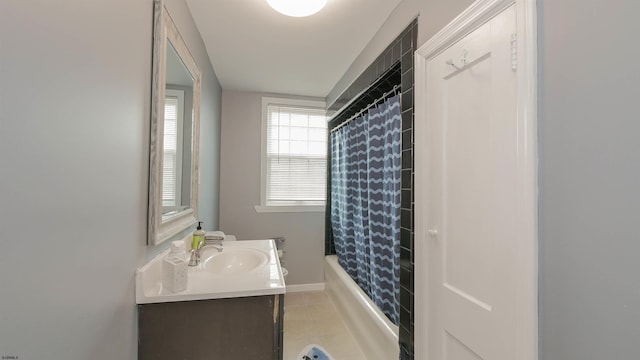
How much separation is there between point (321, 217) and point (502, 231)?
8.52 feet

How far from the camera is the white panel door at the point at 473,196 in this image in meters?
0.92

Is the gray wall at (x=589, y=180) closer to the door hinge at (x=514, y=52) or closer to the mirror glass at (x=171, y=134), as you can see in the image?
the door hinge at (x=514, y=52)

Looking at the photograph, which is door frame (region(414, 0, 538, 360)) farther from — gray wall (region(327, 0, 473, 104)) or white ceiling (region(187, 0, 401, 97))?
white ceiling (region(187, 0, 401, 97))

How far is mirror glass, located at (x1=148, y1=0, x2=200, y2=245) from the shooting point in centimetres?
117

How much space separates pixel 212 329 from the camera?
1147 millimetres

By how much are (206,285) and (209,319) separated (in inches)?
5.5

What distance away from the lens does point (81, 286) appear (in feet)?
2.36

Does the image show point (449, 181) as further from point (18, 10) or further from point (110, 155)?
point (18, 10)

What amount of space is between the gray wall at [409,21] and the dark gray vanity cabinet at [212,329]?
1.47 m

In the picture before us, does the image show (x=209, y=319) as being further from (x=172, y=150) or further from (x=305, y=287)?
(x=305, y=287)

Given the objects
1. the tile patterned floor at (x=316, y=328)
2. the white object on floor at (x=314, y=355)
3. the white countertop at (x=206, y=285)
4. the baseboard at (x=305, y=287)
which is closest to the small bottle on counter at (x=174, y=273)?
the white countertop at (x=206, y=285)

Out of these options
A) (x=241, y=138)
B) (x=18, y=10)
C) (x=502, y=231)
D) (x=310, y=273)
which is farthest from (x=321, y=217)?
(x=18, y=10)

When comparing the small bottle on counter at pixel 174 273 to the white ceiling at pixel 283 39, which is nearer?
the small bottle on counter at pixel 174 273

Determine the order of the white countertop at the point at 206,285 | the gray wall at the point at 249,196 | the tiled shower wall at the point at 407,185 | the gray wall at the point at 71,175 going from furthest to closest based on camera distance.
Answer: the gray wall at the point at 249,196 → the tiled shower wall at the point at 407,185 → the white countertop at the point at 206,285 → the gray wall at the point at 71,175
